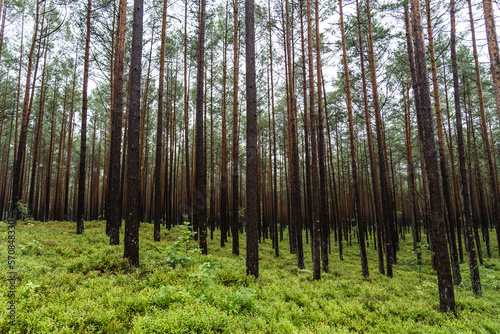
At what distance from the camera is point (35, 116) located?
19.6 meters

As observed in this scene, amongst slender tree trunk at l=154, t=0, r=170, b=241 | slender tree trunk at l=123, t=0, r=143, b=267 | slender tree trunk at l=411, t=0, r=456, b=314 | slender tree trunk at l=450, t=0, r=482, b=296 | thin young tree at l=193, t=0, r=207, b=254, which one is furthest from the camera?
slender tree trunk at l=154, t=0, r=170, b=241

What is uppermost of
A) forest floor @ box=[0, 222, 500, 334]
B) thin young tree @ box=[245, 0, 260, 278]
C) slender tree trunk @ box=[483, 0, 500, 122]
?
slender tree trunk @ box=[483, 0, 500, 122]

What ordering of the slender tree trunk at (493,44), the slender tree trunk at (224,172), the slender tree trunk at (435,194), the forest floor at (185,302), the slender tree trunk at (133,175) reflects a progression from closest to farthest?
the forest floor at (185,302), the slender tree trunk at (493,44), the slender tree trunk at (435,194), the slender tree trunk at (133,175), the slender tree trunk at (224,172)

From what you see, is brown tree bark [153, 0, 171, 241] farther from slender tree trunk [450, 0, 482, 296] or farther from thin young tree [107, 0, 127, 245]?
slender tree trunk [450, 0, 482, 296]

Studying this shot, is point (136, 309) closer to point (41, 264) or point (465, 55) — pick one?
point (41, 264)

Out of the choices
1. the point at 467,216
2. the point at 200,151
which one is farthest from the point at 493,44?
the point at 200,151

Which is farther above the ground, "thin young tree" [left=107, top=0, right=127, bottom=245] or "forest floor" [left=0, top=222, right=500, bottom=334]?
"thin young tree" [left=107, top=0, right=127, bottom=245]

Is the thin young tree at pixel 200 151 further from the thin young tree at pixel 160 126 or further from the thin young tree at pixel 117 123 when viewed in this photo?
the thin young tree at pixel 117 123

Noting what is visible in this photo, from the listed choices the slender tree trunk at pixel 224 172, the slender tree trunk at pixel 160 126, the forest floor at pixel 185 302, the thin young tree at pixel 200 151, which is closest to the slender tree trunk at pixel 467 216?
the forest floor at pixel 185 302

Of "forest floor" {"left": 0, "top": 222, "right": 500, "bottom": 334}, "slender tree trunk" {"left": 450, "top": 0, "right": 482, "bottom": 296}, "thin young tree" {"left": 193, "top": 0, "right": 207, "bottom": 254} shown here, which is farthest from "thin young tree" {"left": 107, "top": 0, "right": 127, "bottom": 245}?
"slender tree trunk" {"left": 450, "top": 0, "right": 482, "bottom": 296}

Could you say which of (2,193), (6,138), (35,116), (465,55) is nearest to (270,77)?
(465,55)

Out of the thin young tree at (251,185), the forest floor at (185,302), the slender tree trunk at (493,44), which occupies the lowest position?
the forest floor at (185,302)

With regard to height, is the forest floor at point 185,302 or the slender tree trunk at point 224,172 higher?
the slender tree trunk at point 224,172

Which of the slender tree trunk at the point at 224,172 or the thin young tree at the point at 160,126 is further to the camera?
the slender tree trunk at the point at 224,172
